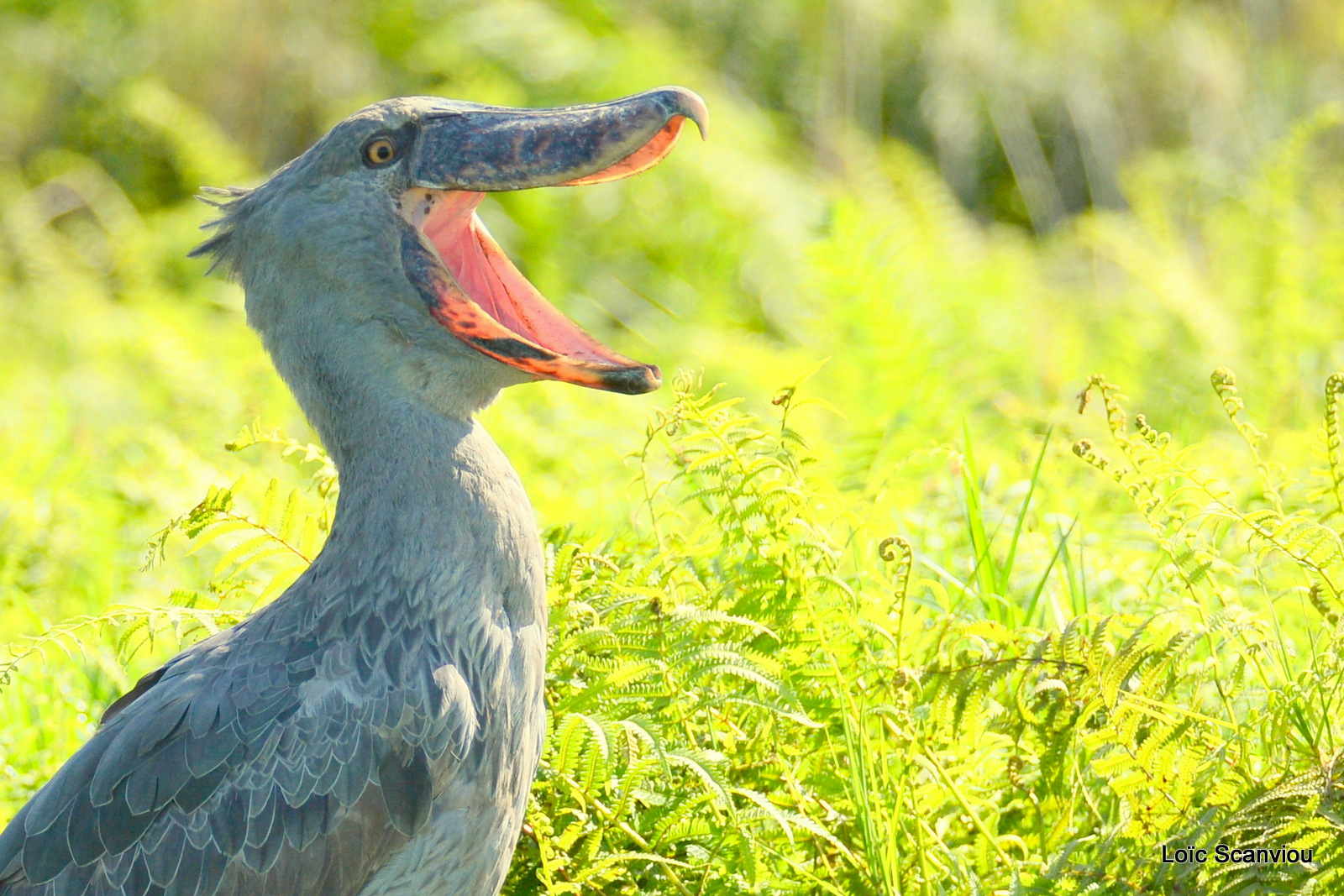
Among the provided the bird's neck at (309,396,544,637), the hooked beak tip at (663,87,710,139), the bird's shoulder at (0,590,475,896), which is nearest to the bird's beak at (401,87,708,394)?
the hooked beak tip at (663,87,710,139)

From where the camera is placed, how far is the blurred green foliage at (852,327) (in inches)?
101

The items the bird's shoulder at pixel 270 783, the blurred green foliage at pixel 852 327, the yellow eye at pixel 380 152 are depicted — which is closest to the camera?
the bird's shoulder at pixel 270 783

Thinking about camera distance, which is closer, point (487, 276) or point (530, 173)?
point (530, 173)

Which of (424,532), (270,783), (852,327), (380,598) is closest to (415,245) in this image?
(424,532)

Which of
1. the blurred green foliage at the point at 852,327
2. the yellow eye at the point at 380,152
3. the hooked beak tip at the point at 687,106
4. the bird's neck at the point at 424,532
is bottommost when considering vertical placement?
the blurred green foliage at the point at 852,327

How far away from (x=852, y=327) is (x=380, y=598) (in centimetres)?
267

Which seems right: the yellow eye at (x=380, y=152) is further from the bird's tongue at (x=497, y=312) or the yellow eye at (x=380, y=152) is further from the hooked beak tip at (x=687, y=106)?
the hooked beak tip at (x=687, y=106)

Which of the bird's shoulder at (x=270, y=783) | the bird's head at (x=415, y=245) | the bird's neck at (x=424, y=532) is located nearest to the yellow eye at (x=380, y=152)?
the bird's head at (x=415, y=245)

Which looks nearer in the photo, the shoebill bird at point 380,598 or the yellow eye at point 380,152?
the shoebill bird at point 380,598

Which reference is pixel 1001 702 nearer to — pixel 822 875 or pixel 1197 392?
pixel 822 875

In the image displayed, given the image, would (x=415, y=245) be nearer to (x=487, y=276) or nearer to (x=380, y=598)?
(x=487, y=276)

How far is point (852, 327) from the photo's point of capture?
4.52m

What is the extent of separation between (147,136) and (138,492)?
4792 millimetres

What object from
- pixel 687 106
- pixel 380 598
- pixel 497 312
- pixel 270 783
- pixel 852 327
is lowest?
pixel 852 327
